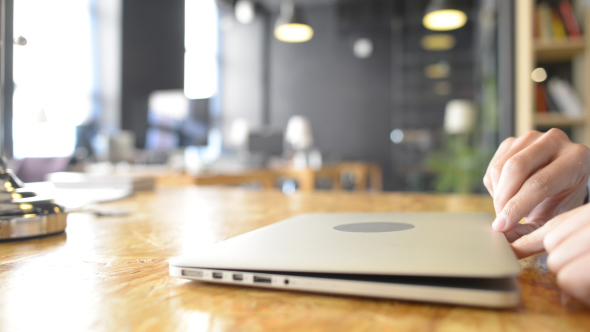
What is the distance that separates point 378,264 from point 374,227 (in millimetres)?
153

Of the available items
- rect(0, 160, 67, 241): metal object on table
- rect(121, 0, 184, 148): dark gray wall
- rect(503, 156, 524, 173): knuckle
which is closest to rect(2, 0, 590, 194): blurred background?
rect(121, 0, 184, 148): dark gray wall

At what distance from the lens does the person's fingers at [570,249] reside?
0.93ft

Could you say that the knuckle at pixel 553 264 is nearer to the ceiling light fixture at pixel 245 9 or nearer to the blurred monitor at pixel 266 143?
the blurred monitor at pixel 266 143

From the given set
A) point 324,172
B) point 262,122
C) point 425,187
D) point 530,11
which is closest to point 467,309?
point 530,11

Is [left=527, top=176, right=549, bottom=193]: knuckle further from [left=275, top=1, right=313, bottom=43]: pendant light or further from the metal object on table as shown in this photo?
[left=275, top=1, right=313, bottom=43]: pendant light

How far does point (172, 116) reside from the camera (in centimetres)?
365

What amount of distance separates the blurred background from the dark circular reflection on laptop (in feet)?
1.84

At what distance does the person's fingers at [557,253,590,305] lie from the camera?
257 millimetres

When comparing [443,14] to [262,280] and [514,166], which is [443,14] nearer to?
[514,166]

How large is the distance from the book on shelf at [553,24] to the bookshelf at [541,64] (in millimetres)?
51

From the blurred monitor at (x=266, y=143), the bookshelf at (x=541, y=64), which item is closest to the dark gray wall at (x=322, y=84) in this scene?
the blurred monitor at (x=266, y=143)

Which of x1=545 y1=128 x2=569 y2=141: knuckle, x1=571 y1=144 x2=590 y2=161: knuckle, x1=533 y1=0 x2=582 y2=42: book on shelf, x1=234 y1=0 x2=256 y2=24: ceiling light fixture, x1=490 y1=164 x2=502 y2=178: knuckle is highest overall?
x1=234 y1=0 x2=256 y2=24: ceiling light fixture

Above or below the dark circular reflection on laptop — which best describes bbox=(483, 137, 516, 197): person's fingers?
above

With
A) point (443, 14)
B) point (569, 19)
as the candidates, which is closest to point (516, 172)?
point (569, 19)
